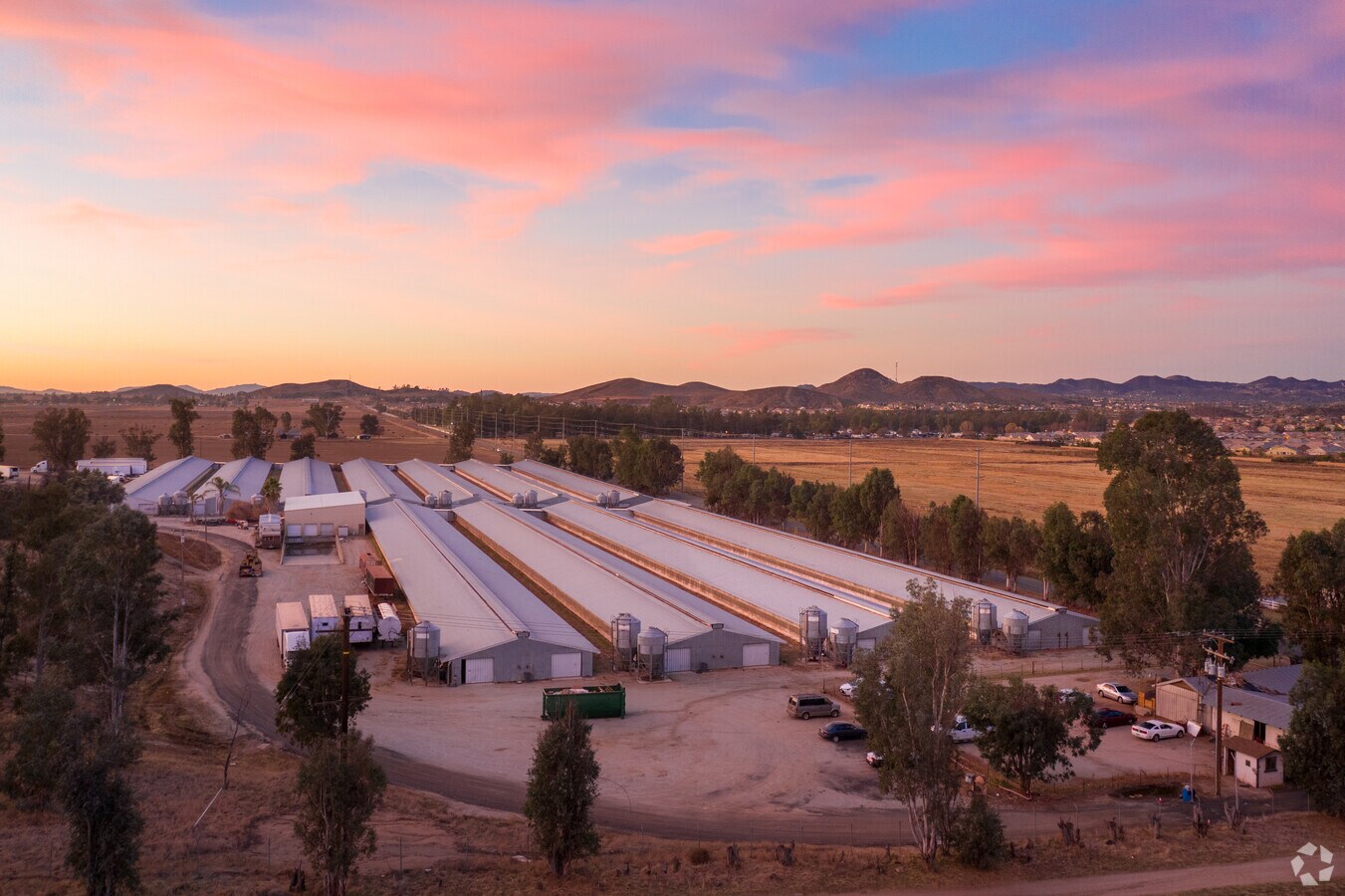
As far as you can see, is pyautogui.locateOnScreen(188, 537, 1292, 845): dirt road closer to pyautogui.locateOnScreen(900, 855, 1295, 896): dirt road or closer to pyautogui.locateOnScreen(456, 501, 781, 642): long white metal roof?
pyautogui.locateOnScreen(900, 855, 1295, 896): dirt road

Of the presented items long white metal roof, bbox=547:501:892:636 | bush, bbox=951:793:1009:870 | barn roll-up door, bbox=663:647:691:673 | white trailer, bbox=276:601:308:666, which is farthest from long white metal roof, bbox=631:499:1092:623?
white trailer, bbox=276:601:308:666

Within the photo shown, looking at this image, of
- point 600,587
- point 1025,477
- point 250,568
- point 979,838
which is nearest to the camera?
point 979,838

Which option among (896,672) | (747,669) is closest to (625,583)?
(747,669)

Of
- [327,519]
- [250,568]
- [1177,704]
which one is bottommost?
[1177,704]

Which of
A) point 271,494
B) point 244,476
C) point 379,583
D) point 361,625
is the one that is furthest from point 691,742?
point 244,476

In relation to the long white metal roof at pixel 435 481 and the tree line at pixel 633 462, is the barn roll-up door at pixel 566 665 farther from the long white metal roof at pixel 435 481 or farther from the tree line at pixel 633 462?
the tree line at pixel 633 462

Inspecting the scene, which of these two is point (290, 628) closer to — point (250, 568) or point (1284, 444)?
point (250, 568)

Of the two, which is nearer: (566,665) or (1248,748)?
(1248,748)
